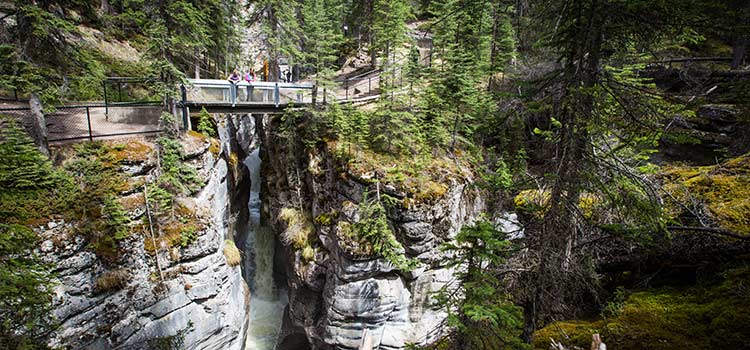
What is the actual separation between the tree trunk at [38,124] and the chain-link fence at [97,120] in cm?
50

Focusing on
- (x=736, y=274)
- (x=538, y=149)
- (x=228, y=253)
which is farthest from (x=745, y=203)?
(x=228, y=253)

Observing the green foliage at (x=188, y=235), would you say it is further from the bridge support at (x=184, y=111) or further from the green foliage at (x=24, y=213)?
the bridge support at (x=184, y=111)

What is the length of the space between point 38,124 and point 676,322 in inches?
563

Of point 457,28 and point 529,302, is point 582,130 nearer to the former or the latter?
point 529,302

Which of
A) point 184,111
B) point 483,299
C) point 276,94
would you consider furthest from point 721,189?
point 184,111

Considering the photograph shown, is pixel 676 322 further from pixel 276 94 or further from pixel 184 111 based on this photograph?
pixel 276 94

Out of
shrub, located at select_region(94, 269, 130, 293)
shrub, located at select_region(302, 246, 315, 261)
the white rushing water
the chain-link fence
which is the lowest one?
the white rushing water

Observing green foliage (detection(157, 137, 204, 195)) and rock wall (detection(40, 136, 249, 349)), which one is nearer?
rock wall (detection(40, 136, 249, 349))

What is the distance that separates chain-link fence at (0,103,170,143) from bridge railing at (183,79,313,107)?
1.61 meters

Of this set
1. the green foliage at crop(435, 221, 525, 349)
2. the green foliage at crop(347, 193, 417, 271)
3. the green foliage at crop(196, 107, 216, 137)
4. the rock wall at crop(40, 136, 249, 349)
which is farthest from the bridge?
the green foliage at crop(435, 221, 525, 349)

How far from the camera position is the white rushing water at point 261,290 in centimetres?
1630

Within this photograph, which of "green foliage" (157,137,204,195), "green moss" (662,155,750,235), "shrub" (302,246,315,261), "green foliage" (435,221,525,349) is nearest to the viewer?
"green foliage" (435,221,525,349)

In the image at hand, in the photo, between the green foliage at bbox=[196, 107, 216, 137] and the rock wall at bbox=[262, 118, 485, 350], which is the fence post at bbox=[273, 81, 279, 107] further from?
the green foliage at bbox=[196, 107, 216, 137]

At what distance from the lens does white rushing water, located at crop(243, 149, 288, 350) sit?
16.3m
